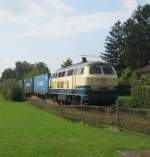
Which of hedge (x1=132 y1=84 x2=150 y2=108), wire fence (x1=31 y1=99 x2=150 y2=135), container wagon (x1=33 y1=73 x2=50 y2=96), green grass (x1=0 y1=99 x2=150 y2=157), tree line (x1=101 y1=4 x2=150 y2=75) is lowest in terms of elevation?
green grass (x1=0 y1=99 x2=150 y2=157)

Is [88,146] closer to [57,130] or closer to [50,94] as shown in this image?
[57,130]

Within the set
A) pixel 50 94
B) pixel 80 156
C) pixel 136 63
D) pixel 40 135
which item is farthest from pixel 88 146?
pixel 136 63

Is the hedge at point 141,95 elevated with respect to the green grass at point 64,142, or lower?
elevated

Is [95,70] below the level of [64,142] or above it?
above

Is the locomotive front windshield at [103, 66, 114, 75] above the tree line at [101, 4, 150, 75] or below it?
below

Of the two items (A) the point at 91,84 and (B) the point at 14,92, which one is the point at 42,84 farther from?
(A) the point at 91,84

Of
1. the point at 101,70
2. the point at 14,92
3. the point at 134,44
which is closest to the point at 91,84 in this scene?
the point at 101,70

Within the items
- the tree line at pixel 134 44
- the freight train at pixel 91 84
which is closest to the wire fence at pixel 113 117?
the freight train at pixel 91 84

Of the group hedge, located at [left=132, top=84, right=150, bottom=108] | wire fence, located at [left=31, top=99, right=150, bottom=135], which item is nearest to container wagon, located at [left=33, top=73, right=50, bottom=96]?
hedge, located at [left=132, top=84, right=150, bottom=108]

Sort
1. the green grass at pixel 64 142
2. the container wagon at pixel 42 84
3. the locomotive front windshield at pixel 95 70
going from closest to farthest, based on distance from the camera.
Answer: the green grass at pixel 64 142
the locomotive front windshield at pixel 95 70
the container wagon at pixel 42 84

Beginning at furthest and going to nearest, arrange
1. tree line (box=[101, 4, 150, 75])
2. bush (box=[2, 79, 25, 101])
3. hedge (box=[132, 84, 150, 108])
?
tree line (box=[101, 4, 150, 75]) < bush (box=[2, 79, 25, 101]) < hedge (box=[132, 84, 150, 108])

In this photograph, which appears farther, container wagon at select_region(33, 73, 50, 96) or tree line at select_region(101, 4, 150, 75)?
tree line at select_region(101, 4, 150, 75)

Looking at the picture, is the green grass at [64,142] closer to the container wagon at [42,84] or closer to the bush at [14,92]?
the container wagon at [42,84]

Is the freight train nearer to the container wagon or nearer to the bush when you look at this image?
the container wagon
